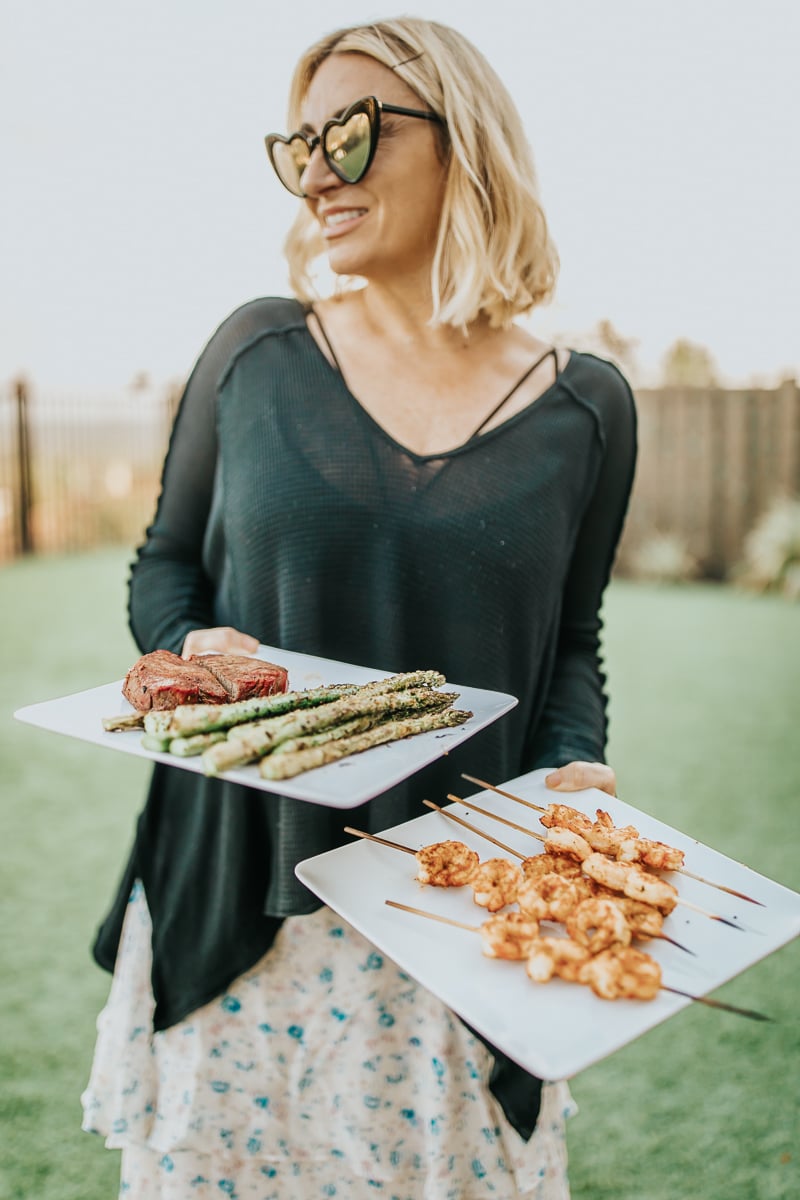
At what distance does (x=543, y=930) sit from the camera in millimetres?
1192

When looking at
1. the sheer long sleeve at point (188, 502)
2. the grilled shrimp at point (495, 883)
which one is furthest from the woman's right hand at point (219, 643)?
the grilled shrimp at point (495, 883)

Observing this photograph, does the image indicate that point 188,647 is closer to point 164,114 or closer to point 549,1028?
point 549,1028

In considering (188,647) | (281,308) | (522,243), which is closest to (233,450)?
(281,308)

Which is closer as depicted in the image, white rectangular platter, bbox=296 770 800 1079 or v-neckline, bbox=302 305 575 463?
white rectangular platter, bbox=296 770 800 1079

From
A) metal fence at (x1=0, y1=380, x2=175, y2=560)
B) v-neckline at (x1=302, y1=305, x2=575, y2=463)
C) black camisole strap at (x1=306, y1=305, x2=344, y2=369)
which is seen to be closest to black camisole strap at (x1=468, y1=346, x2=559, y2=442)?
v-neckline at (x1=302, y1=305, x2=575, y2=463)

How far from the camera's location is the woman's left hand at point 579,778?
1409 millimetres

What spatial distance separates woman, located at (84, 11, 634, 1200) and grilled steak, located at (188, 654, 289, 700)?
0.73ft

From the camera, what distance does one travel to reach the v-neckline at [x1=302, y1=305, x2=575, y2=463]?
1644 millimetres

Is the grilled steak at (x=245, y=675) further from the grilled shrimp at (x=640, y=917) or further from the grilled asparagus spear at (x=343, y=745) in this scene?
the grilled shrimp at (x=640, y=917)

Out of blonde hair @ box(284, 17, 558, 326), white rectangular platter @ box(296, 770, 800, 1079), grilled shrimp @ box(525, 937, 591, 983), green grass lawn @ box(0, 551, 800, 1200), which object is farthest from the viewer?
green grass lawn @ box(0, 551, 800, 1200)

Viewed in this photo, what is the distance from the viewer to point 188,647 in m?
1.46

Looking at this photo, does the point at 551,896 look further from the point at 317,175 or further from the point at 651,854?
the point at 317,175

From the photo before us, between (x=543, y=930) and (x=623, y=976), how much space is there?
19 centimetres

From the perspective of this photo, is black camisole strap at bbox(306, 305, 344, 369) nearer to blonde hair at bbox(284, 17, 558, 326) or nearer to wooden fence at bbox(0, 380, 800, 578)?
blonde hair at bbox(284, 17, 558, 326)
